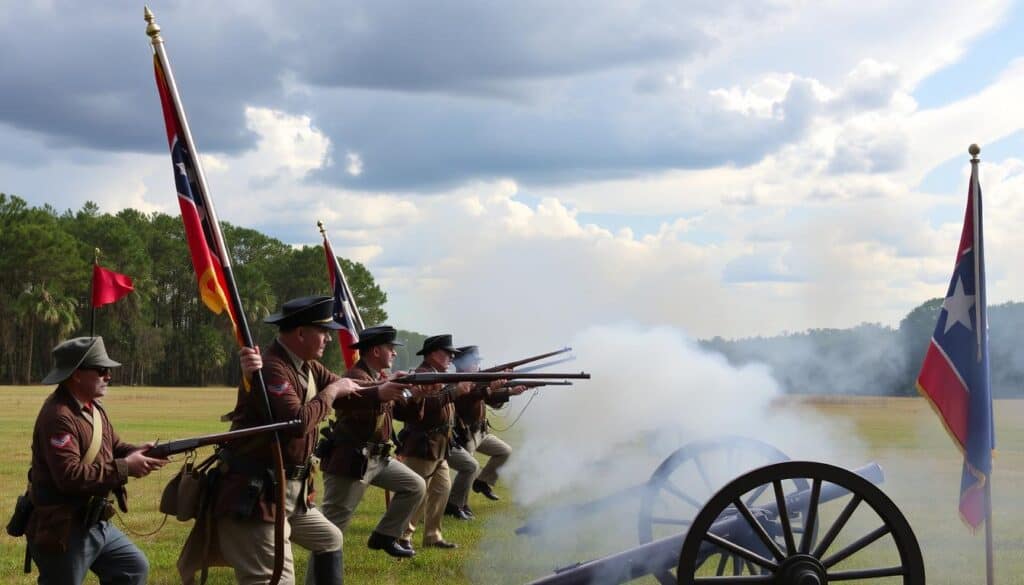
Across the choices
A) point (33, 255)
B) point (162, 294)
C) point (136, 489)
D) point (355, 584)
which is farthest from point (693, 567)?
point (162, 294)

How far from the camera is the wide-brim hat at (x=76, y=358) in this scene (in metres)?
5.83

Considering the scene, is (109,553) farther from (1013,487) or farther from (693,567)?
(1013,487)

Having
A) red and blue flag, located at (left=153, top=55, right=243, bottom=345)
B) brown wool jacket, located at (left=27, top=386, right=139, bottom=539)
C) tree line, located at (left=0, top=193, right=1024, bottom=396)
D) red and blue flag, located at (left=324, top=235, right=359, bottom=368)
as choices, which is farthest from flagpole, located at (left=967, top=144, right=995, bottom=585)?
tree line, located at (left=0, top=193, right=1024, bottom=396)

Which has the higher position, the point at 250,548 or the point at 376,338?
the point at 376,338

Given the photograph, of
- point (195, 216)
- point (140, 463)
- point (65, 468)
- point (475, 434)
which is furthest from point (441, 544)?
point (65, 468)

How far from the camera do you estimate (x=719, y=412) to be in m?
9.60

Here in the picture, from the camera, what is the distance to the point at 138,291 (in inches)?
2699

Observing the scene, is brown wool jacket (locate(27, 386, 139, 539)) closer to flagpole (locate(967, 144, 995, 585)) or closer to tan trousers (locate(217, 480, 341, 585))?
tan trousers (locate(217, 480, 341, 585))

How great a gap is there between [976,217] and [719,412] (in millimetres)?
2685

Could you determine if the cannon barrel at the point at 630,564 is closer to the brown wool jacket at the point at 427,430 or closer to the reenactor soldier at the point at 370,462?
the reenactor soldier at the point at 370,462

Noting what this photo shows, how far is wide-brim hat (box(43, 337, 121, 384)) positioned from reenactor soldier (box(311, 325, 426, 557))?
8.32ft

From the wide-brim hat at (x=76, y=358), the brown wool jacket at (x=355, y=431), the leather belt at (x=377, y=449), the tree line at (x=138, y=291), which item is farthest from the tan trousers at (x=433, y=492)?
the tree line at (x=138, y=291)

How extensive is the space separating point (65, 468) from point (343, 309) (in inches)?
363

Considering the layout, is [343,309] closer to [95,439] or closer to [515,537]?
[515,537]
